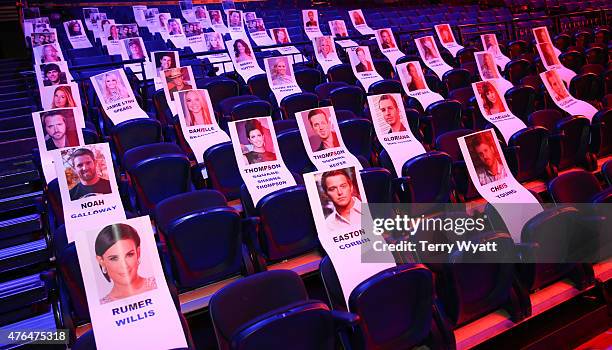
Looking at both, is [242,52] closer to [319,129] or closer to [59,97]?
[59,97]

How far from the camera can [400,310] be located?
211 cm

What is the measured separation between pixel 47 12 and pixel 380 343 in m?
11.1

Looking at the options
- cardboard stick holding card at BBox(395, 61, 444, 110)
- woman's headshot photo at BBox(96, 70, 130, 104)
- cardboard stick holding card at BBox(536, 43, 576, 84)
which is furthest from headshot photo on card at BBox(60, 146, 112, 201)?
cardboard stick holding card at BBox(536, 43, 576, 84)

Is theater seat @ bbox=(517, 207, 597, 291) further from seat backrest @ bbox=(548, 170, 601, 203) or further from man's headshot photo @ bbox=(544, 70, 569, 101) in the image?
man's headshot photo @ bbox=(544, 70, 569, 101)

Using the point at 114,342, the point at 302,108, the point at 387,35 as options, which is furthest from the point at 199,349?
the point at 387,35

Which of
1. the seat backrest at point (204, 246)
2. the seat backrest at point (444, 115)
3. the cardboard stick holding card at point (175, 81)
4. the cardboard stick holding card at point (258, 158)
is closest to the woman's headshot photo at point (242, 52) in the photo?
the cardboard stick holding card at point (175, 81)

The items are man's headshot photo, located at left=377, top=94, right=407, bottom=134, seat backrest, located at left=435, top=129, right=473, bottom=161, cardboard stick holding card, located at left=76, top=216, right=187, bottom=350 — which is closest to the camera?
cardboard stick holding card, located at left=76, top=216, right=187, bottom=350

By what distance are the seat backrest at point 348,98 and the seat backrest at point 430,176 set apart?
1837 mm

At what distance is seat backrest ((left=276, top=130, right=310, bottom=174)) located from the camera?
3.67 metres

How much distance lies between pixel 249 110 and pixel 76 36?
17.2 ft

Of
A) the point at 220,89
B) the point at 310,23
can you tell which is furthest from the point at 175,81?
the point at 310,23

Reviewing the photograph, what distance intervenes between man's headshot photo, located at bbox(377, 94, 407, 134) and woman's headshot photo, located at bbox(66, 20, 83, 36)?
6.42 m

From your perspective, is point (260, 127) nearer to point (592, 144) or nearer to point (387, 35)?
point (592, 144)

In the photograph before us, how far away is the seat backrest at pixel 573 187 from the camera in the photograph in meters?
3.19
